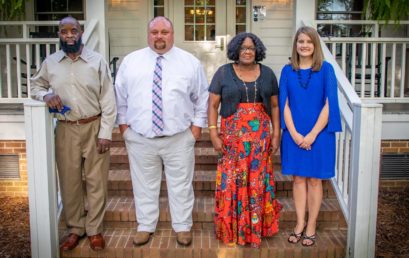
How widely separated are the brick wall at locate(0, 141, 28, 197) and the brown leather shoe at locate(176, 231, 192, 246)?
269 cm

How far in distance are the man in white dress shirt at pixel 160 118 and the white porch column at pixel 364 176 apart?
1.13 meters

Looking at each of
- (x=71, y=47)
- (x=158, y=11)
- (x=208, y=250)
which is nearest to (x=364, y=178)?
(x=208, y=250)

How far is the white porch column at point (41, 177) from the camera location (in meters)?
3.04

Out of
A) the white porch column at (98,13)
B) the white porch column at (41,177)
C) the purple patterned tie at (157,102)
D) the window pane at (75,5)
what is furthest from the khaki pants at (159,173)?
the window pane at (75,5)

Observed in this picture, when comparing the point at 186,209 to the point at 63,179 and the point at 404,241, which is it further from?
the point at 404,241

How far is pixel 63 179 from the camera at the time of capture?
10.4ft

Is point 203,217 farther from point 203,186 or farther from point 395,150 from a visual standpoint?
point 395,150

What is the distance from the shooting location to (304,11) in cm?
516

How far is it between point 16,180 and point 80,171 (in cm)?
243

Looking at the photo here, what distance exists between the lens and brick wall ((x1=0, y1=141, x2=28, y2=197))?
513 cm

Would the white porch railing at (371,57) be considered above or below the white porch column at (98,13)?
below

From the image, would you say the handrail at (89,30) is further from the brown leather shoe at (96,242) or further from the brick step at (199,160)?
the brown leather shoe at (96,242)

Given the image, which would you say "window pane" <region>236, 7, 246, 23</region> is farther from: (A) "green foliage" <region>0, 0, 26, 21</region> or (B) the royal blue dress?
(B) the royal blue dress

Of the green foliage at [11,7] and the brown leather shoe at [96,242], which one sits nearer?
the brown leather shoe at [96,242]
